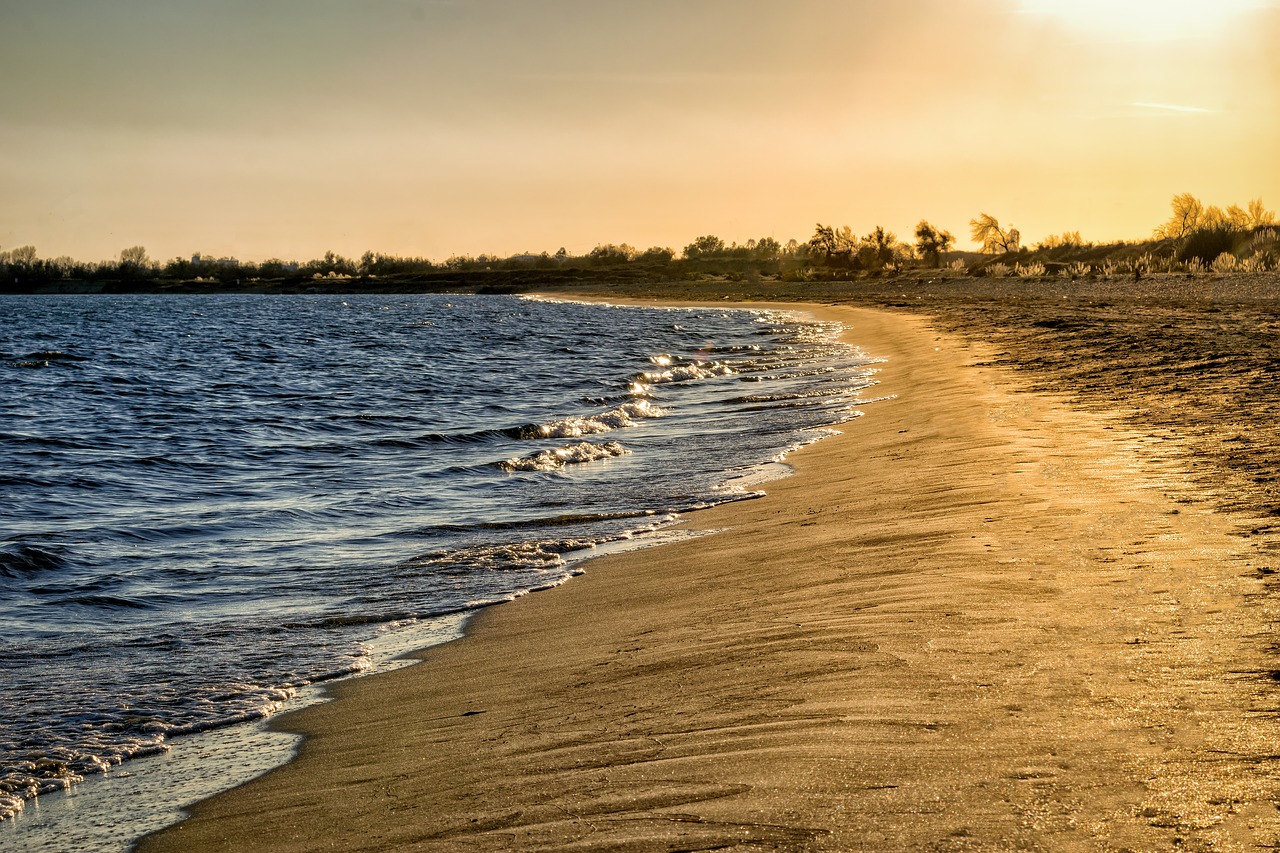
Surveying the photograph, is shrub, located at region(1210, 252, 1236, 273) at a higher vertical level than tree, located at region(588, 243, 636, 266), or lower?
lower

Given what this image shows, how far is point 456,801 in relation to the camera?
144 inches

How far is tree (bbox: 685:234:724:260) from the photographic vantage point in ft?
602

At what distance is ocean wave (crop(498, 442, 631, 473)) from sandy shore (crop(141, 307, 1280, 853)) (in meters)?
6.22

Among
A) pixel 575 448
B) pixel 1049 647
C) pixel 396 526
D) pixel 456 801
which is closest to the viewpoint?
pixel 456 801

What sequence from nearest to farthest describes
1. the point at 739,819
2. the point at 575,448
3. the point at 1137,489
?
the point at 739,819
the point at 1137,489
the point at 575,448

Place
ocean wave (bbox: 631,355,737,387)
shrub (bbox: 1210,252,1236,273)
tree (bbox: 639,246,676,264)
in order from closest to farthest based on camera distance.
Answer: ocean wave (bbox: 631,355,737,387), shrub (bbox: 1210,252,1236,273), tree (bbox: 639,246,676,264)

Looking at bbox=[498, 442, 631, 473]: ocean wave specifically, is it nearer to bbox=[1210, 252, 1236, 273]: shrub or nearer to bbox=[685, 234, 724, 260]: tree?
bbox=[1210, 252, 1236, 273]: shrub

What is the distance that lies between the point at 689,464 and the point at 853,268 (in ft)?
348

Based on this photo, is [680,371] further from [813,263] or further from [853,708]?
[813,263]

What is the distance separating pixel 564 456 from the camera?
46.2 ft

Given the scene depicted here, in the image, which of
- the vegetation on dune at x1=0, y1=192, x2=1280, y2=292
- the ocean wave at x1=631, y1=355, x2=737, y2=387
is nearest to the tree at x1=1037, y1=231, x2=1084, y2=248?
the vegetation on dune at x1=0, y1=192, x2=1280, y2=292

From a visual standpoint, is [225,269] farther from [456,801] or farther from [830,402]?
[456,801]

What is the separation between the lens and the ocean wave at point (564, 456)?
1353 cm

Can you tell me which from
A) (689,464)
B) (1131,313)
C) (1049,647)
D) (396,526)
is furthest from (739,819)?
(1131,313)
